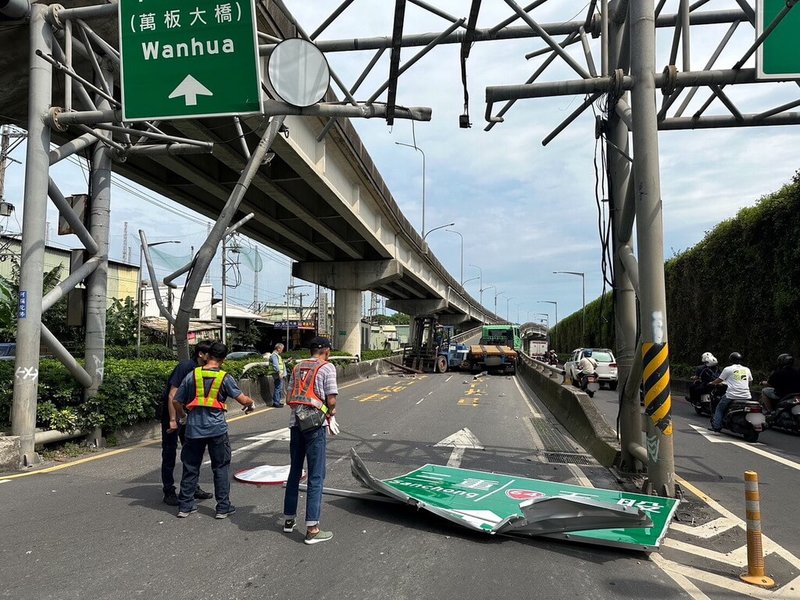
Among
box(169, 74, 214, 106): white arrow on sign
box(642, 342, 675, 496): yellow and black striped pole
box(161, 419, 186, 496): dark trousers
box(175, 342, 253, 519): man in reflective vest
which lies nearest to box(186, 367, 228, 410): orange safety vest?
box(175, 342, 253, 519): man in reflective vest

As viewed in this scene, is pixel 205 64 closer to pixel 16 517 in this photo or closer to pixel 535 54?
pixel 535 54

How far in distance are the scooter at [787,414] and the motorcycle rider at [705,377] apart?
1.76m

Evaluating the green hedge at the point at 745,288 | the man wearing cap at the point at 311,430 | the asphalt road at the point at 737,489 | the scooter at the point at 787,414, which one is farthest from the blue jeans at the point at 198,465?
the scooter at the point at 787,414

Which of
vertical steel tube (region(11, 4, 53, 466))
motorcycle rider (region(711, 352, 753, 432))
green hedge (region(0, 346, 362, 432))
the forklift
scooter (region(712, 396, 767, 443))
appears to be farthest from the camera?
the forklift

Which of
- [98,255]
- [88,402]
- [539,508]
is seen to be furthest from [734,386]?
[98,255]

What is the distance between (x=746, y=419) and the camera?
34.0ft

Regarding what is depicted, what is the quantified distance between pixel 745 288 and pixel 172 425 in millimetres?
17363

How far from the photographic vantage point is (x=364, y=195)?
22.0 m

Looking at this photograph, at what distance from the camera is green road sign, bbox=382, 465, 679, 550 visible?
489cm

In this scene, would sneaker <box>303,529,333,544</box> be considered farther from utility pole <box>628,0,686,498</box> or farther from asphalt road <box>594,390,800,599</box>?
utility pole <box>628,0,686,498</box>

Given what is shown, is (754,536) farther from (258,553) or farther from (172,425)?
(172,425)

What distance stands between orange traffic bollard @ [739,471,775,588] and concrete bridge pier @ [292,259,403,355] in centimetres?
2639

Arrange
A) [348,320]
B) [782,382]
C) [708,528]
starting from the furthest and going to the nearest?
[348,320] < [782,382] < [708,528]

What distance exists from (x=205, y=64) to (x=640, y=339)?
6037 mm
